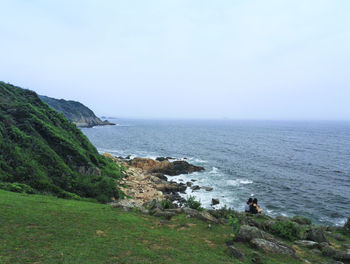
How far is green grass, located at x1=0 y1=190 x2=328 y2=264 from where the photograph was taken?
841cm

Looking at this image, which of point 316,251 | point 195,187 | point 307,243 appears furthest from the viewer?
point 195,187

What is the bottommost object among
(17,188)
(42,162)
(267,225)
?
(267,225)

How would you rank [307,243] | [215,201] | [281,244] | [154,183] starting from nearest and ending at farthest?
[281,244] → [307,243] → [215,201] → [154,183]

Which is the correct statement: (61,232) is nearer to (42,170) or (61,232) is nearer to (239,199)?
(42,170)

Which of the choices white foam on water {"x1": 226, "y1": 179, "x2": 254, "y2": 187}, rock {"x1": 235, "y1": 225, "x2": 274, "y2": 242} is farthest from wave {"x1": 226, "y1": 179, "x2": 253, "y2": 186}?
rock {"x1": 235, "y1": 225, "x2": 274, "y2": 242}

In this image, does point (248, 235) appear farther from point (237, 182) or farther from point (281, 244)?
point (237, 182)

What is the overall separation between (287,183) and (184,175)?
2235 cm

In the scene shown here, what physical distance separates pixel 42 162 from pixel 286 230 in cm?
2768

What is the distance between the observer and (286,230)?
44.8 ft

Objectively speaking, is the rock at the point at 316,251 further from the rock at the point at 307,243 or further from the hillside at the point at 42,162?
the hillside at the point at 42,162

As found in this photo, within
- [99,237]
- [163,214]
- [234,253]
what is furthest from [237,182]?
[99,237]

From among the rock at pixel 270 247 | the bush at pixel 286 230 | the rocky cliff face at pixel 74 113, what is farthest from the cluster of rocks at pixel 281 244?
the rocky cliff face at pixel 74 113

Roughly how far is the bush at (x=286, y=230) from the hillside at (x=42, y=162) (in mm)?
18086

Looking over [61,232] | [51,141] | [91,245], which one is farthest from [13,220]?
[51,141]
